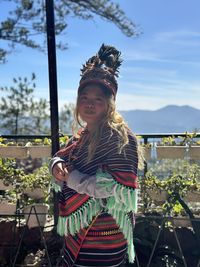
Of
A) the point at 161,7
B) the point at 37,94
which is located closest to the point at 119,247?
the point at 161,7

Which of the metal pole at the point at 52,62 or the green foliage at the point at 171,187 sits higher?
the metal pole at the point at 52,62

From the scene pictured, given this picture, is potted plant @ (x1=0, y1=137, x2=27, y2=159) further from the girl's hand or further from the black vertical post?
the girl's hand

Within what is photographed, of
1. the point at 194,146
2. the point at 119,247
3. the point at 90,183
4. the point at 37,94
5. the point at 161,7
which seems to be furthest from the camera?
the point at 37,94

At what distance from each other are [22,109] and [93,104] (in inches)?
288

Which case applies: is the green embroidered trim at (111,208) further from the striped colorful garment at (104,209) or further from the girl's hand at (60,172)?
the girl's hand at (60,172)

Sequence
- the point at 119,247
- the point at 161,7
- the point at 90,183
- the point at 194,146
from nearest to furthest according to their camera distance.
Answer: the point at 90,183 < the point at 119,247 < the point at 194,146 < the point at 161,7

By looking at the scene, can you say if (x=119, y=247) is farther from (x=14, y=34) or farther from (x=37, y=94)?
(x=37, y=94)

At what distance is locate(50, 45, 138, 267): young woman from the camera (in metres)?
1.52

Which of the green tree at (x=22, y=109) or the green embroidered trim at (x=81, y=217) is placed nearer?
the green embroidered trim at (x=81, y=217)

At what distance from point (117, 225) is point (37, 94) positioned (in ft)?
23.8

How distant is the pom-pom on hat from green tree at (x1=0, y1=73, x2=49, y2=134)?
6846 millimetres

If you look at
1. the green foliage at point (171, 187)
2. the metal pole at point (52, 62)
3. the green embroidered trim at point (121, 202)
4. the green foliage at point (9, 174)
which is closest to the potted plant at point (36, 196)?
the green foliage at point (9, 174)

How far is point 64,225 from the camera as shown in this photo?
5.51 ft

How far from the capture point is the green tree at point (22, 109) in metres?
8.57
